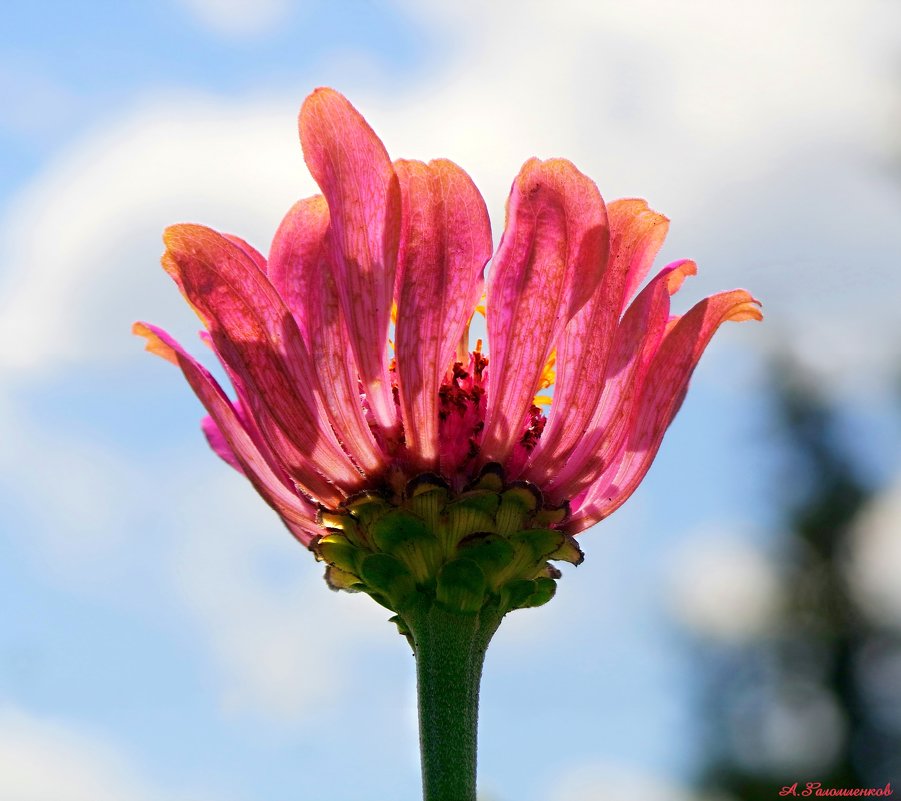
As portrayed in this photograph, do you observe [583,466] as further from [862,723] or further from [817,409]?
[817,409]

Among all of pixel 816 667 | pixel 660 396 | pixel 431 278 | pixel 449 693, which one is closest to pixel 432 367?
pixel 431 278

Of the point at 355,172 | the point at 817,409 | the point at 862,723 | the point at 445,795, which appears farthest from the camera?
the point at 817,409

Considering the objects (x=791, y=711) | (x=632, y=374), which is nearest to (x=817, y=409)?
(x=791, y=711)

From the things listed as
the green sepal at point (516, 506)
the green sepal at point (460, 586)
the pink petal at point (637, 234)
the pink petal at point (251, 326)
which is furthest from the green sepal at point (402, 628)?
the pink petal at point (637, 234)

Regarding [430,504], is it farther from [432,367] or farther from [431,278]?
[431,278]

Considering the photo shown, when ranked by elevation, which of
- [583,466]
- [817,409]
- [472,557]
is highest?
[817,409]

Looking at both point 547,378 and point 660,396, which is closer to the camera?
point 660,396

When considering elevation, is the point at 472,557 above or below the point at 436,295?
below

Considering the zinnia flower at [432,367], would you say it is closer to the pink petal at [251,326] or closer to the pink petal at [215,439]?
the pink petal at [251,326]
